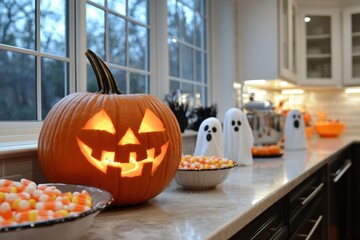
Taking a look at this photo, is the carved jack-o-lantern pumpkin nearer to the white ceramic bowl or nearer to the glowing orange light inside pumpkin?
the glowing orange light inside pumpkin

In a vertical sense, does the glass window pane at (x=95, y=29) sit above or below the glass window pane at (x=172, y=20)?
below

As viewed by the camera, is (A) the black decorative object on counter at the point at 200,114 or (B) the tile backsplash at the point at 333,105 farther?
(B) the tile backsplash at the point at 333,105

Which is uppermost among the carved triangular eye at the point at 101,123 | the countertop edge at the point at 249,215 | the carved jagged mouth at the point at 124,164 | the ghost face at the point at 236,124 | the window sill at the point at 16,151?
the carved triangular eye at the point at 101,123

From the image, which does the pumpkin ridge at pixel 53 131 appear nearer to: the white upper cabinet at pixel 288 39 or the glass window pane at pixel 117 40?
the glass window pane at pixel 117 40

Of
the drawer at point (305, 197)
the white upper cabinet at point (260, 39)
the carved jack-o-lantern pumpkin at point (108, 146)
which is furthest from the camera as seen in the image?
the white upper cabinet at point (260, 39)

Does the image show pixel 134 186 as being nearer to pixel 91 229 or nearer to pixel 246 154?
pixel 91 229

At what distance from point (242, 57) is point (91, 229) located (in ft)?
8.10

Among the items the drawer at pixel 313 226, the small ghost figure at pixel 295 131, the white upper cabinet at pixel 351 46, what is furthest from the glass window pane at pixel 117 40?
the white upper cabinet at pixel 351 46

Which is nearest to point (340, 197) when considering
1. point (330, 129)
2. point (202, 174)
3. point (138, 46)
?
point (330, 129)

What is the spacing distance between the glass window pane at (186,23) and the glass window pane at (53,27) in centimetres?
113

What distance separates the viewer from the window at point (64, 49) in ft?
4.62

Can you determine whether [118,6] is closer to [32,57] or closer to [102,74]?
[32,57]

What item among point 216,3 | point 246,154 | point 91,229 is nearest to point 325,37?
point 216,3

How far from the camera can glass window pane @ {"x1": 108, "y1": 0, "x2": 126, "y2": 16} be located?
76.2 inches
